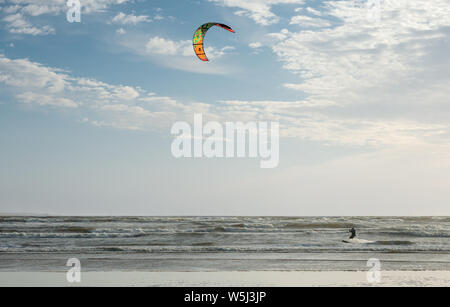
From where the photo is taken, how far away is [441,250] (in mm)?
19125
